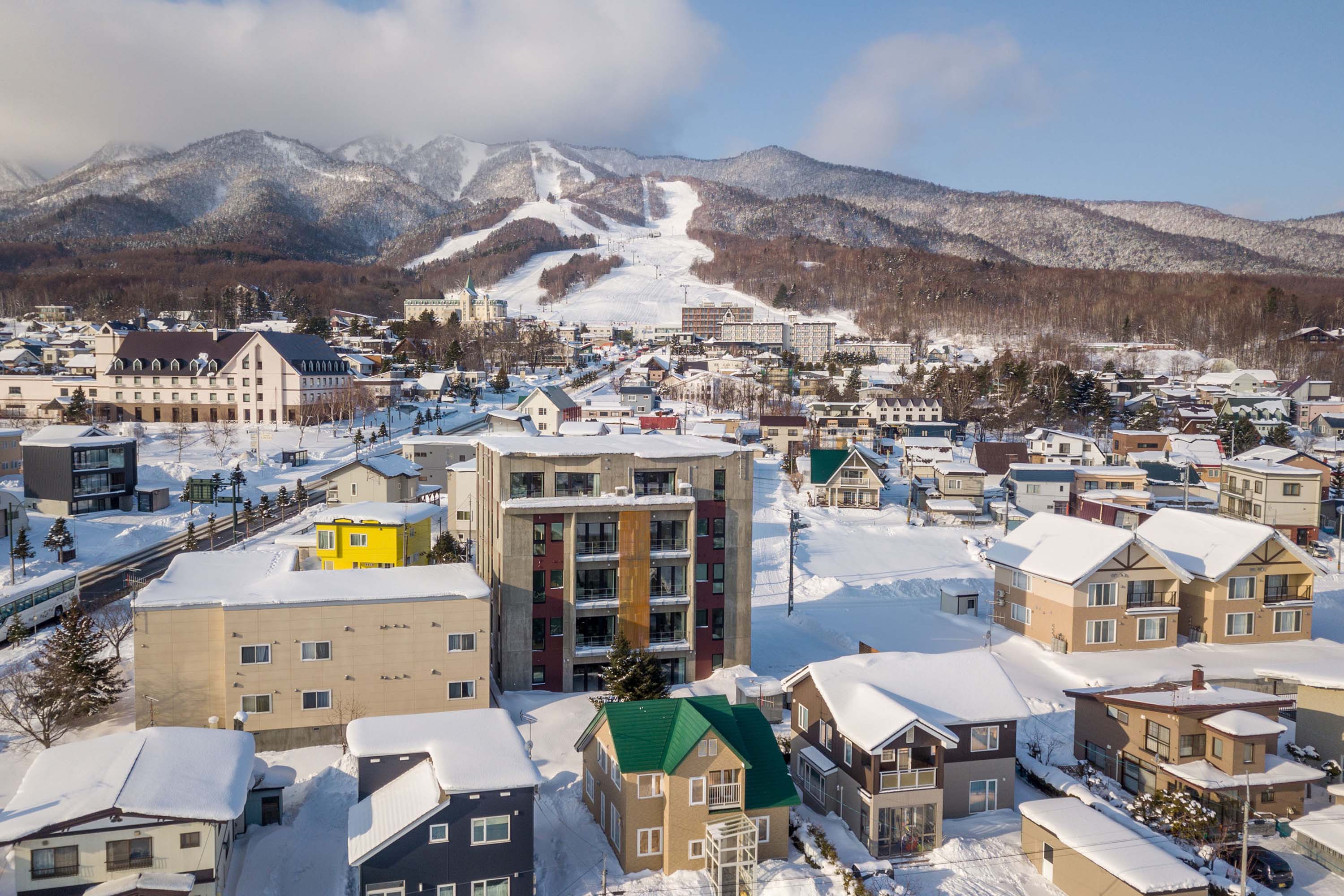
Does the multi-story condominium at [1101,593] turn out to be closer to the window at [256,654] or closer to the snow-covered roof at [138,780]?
the window at [256,654]

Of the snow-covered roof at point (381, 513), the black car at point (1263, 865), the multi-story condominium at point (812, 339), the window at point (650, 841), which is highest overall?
the multi-story condominium at point (812, 339)

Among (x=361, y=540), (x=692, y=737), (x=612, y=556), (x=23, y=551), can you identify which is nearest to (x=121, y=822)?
(x=692, y=737)

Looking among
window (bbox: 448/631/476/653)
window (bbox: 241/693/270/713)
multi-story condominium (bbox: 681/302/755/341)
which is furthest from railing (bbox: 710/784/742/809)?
multi-story condominium (bbox: 681/302/755/341)

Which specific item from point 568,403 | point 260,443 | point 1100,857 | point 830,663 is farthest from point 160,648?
point 568,403

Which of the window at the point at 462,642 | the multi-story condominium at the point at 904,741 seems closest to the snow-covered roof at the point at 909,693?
the multi-story condominium at the point at 904,741

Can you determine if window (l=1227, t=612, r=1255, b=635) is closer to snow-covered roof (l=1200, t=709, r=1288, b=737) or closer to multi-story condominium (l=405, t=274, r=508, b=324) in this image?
snow-covered roof (l=1200, t=709, r=1288, b=737)

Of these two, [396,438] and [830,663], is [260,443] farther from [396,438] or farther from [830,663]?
[830,663]
